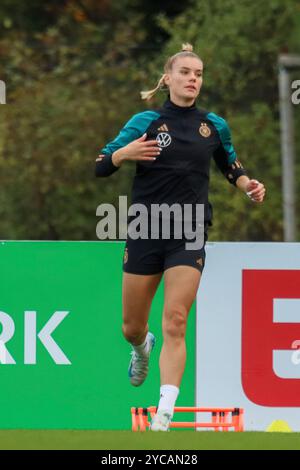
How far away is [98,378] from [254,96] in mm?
10254

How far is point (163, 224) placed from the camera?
29.0 ft

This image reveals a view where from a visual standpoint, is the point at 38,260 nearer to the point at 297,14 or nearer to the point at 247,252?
the point at 247,252

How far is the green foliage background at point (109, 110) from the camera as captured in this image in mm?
19375

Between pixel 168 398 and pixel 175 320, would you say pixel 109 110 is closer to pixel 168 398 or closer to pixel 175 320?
pixel 175 320

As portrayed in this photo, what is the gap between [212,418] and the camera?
10.4 m

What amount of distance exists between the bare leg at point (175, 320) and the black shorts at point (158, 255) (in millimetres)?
77

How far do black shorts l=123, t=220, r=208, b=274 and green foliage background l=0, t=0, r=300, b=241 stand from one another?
950 centimetres

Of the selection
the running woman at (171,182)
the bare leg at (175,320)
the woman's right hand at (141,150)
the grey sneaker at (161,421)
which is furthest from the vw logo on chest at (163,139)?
the grey sneaker at (161,421)

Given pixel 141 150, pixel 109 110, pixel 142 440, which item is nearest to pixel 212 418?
pixel 141 150

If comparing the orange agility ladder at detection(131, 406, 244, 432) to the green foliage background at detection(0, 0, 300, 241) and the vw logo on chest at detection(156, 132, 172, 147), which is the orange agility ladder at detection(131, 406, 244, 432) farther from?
the green foliage background at detection(0, 0, 300, 241)
